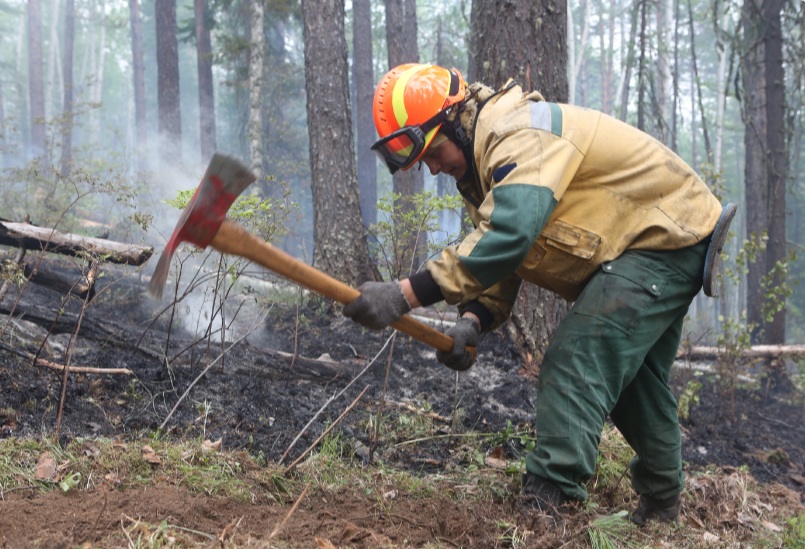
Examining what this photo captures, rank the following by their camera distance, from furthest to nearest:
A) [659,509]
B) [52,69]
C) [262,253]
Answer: [52,69]
[659,509]
[262,253]

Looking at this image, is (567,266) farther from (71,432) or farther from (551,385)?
(71,432)

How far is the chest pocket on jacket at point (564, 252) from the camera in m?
2.92

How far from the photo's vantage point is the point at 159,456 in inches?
125

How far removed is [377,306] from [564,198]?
947 mm

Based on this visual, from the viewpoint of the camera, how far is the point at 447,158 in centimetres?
320

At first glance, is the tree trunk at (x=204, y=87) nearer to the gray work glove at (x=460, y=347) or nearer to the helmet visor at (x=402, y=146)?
the helmet visor at (x=402, y=146)

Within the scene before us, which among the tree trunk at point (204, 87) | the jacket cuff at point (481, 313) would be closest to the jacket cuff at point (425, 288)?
the jacket cuff at point (481, 313)

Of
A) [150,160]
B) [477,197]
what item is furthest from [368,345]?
[150,160]

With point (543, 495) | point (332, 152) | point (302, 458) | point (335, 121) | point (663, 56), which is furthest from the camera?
point (663, 56)

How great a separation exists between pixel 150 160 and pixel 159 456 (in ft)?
64.0

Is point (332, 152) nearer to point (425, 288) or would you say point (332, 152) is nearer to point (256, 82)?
point (425, 288)

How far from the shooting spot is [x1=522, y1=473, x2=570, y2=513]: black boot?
2854 mm

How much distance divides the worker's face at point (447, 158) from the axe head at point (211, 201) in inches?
34.7

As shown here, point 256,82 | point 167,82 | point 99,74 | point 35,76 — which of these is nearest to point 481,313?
point 256,82
